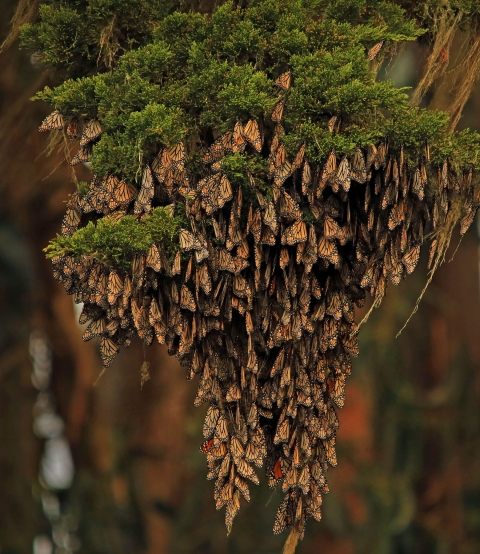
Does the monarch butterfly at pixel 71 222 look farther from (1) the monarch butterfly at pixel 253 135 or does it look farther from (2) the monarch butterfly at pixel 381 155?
(2) the monarch butterfly at pixel 381 155

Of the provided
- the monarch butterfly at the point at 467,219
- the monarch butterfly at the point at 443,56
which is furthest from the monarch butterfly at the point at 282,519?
the monarch butterfly at the point at 443,56

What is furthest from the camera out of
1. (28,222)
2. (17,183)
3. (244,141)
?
(28,222)

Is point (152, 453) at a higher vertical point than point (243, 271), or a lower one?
lower

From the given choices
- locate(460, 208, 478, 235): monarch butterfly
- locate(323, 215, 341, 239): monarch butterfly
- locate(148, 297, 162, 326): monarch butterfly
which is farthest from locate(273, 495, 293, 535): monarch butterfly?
locate(460, 208, 478, 235): monarch butterfly

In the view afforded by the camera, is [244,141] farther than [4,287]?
No

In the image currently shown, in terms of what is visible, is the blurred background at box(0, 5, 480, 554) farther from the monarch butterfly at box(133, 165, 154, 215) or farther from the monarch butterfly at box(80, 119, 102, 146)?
the monarch butterfly at box(133, 165, 154, 215)

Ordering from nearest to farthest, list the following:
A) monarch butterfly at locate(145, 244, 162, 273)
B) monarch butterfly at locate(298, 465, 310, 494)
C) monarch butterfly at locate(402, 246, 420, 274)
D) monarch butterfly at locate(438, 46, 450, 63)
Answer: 1. monarch butterfly at locate(145, 244, 162, 273)
2. monarch butterfly at locate(402, 246, 420, 274)
3. monarch butterfly at locate(298, 465, 310, 494)
4. monarch butterfly at locate(438, 46, 450, 63)

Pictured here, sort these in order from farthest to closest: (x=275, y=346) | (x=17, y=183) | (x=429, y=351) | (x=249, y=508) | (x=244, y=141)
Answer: (x=429, y=351) → (x=249, y=508) → (x=17, y=183) → (x=275, y=346) → (x=244, y=141)

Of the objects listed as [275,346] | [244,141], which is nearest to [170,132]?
[244,141]

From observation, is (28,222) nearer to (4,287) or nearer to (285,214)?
(4,287)
